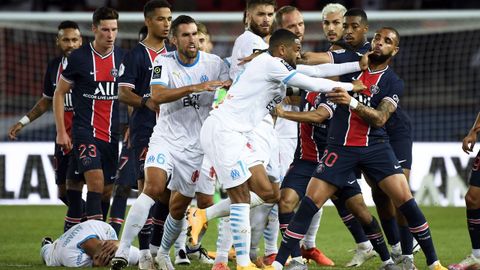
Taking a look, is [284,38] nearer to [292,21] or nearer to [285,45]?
[285,45]

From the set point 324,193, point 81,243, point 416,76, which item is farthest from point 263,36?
point 416,76

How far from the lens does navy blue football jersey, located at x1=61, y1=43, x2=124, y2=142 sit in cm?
1031

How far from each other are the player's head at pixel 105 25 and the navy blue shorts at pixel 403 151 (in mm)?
2956

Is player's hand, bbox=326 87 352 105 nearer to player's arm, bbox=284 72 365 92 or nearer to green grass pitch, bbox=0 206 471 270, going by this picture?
player's arm, bbox=284 72 365 92

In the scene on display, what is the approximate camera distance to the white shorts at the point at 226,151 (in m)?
8.21

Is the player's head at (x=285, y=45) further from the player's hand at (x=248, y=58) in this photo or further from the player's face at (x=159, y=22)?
the player's face at (x=159, y=22)

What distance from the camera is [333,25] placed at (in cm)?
1003

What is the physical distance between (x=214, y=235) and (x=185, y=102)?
4160 millimetres

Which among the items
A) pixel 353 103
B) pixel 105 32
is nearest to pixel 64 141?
pixel 105 32

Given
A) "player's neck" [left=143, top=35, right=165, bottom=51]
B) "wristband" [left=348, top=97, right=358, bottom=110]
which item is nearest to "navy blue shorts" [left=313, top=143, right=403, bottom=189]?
"wristband" [left=348, top=97, right=358, bottom=110]

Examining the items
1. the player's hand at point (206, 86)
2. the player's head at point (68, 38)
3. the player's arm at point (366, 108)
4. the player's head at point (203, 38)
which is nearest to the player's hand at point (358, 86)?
the player's arm at point (366, 108)

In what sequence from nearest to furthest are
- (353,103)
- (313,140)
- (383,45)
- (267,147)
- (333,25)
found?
(353,103) < (383,45) < (267,147) < (313,140) < (333,25)

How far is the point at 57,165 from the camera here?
11.1m

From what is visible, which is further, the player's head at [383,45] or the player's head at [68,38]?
the player's head at [68,38]
